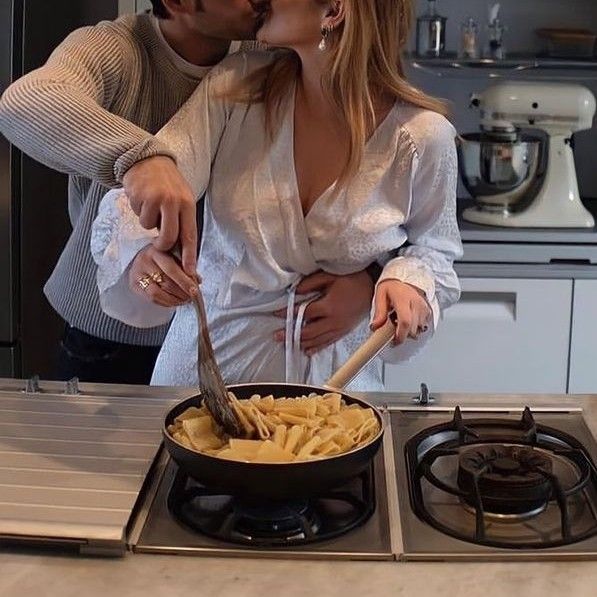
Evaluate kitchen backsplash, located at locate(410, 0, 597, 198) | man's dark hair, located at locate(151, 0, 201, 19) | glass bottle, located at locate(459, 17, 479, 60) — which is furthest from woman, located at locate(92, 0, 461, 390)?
kitchen backsplash, located at locate(410, 0, 597, 198)

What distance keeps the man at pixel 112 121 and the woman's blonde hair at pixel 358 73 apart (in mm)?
78

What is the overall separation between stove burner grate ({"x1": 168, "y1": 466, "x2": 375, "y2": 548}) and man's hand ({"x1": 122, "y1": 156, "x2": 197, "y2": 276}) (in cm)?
23

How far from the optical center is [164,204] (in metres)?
1.04

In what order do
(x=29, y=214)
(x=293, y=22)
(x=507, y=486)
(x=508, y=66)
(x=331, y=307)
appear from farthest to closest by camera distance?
(x=508, y=66) < (x=29, y=214) < (x=331, y=307) < (x=293, y=22) < (x=507, y=486)

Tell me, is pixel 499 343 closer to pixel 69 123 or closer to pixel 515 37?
pixel 515 37

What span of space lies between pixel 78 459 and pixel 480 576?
0.43 meters

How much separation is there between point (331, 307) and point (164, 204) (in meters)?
0.39

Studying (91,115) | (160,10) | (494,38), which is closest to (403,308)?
(91,115)

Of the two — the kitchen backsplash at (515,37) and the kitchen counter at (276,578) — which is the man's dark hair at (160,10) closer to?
the kitchen counter at (276,578)

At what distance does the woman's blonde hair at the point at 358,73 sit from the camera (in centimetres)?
129

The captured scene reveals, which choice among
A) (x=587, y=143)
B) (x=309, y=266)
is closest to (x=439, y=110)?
(x=309, y=266)

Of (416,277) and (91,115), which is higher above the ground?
(91,115)

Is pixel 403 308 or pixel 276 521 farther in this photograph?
pixel 403 308

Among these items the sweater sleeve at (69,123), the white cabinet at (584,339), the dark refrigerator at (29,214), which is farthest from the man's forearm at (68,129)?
the white cabinet at (584,339)
